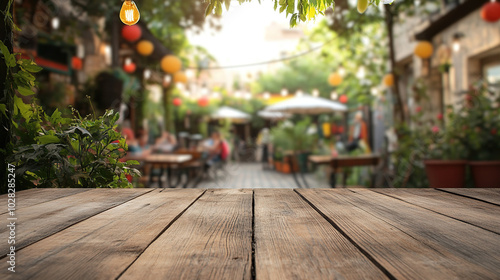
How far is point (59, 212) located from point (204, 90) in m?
11.9

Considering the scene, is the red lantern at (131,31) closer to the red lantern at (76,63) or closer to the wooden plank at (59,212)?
the red lantern at (76,63)

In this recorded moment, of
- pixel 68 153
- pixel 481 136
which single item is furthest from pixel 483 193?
pixel 481 136

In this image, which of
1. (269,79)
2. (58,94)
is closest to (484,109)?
(58,94)

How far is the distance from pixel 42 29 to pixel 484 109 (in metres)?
6.39

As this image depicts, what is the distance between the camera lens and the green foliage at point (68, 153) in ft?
6.30

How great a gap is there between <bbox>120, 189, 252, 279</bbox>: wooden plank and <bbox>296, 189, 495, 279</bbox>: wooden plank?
25cm

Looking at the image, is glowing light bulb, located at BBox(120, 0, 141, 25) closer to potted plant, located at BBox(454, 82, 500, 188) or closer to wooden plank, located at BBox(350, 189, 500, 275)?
wooden plank, located at BBox(350, 189, 500, 275)

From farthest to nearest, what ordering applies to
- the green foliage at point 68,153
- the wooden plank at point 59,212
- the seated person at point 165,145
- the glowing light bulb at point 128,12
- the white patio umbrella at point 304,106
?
the white patio umbrella at point 304,106, the seated person at point 165,145, the glowing light bulb at point 128,12, the green foliage at point 68,153, the wooden plank at point 59,212

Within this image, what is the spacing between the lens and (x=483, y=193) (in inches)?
64.8

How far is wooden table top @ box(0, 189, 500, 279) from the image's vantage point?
729mm

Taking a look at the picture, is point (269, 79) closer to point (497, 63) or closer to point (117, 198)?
point (497, 63)

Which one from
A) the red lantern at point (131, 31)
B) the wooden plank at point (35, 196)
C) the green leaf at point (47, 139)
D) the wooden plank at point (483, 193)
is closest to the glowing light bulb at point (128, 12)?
the green leaf at point (47, 139)

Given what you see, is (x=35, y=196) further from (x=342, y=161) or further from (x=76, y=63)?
(x=76, y=63)

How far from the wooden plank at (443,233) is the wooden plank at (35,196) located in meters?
1.17
